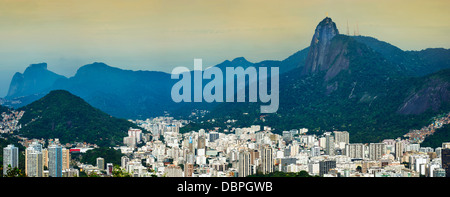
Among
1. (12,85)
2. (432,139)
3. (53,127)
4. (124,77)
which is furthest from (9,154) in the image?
(124,77)

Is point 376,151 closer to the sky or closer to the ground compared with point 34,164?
closer to the sky

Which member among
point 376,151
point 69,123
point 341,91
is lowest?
point 376,151

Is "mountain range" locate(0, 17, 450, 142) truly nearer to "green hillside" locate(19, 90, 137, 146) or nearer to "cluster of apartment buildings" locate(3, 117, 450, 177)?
"cluster of apartment buildings" locate(3, 117, 450, 177)

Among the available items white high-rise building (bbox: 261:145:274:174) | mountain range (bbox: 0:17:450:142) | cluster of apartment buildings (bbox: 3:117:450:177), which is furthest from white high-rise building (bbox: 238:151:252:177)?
mountain range (bbox: 0:17:450:142)

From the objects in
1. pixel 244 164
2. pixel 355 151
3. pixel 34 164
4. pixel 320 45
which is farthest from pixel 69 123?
pixel 320 45

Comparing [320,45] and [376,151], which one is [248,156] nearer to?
[376,151]

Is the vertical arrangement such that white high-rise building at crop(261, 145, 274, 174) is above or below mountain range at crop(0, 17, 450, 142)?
below

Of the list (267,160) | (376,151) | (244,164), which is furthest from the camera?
(376,151)

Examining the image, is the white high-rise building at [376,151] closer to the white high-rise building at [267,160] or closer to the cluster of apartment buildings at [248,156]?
the cluster of apartment buildings at [248,156]

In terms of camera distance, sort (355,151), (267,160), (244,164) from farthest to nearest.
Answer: (355,151) → (267,160) → (244,164)
